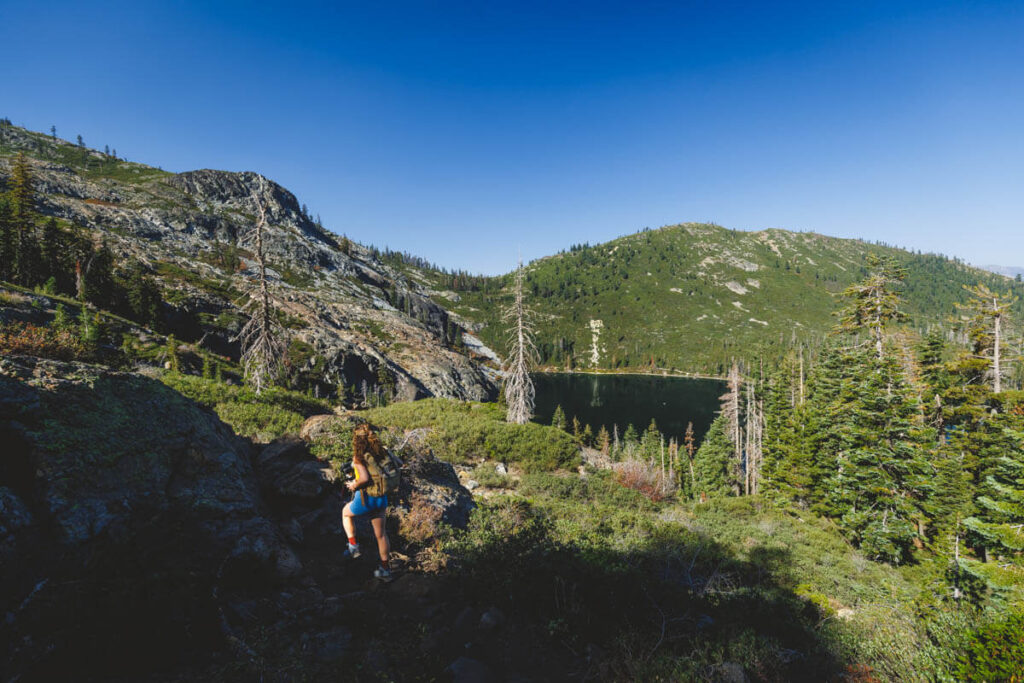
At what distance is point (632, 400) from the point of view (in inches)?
5374

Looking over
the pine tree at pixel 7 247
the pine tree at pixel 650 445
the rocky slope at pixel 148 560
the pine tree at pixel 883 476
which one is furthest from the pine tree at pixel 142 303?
the pine tree at pixel 650 445

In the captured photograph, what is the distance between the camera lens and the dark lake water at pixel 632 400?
102125mm

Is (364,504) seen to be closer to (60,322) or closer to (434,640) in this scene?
(434,640)

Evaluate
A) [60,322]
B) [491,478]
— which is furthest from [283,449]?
[60,322]

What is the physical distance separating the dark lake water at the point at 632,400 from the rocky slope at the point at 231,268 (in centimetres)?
2719

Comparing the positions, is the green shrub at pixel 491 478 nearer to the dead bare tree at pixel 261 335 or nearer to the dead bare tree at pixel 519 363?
the dead bare tree at pixel 519 363

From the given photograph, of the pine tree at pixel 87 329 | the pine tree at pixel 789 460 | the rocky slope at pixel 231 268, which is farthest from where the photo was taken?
the rocky slope at pixel 231 268

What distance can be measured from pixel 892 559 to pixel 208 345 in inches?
3135

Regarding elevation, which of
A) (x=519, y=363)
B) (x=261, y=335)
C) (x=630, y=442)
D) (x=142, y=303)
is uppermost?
(x=142, y=303)

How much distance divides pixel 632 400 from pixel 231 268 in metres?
124

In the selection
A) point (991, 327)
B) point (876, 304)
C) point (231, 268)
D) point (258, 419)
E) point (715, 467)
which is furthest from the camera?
point (231, 268)

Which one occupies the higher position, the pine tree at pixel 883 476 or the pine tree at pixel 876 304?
the pine tree at pixel 876 304

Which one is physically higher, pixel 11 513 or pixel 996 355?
pixel 996 355

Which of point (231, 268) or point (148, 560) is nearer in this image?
point (148, 560)
